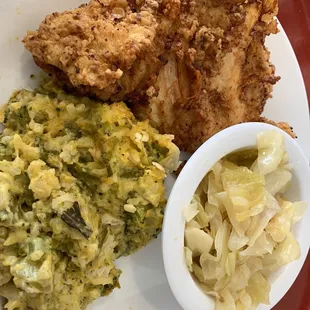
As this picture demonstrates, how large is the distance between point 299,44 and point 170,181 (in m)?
1.12

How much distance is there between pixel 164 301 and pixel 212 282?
0.30 meters

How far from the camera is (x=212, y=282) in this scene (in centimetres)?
191

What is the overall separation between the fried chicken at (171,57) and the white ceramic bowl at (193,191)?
0.40ft

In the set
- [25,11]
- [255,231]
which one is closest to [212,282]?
[255,231]

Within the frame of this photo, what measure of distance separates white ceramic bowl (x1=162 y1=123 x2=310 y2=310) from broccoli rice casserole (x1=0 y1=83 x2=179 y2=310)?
6cm

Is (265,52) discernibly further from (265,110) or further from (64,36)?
(64,36)

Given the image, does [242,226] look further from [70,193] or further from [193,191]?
[70,193]

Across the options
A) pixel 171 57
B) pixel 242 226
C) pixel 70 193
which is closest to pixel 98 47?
pixel 171 57

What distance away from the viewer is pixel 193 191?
1792mm

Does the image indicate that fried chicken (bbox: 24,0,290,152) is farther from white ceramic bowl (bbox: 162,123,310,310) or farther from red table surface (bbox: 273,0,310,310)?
red table surface (bbox: 273,0,310,310)

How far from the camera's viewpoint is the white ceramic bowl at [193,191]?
175cm

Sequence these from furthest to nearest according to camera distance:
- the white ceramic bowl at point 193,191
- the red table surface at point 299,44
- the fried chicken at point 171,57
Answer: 1. the red table surface at point 299,44
2. the white ceramic bowl at point 193,191
3. the fried chicken at point 171,57

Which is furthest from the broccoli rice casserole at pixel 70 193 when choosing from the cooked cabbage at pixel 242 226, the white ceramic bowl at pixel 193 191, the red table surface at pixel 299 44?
the red table surface at pixel 299 44

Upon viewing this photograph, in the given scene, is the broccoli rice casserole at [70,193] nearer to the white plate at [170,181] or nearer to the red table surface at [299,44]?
the white plate at [170,181]
